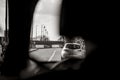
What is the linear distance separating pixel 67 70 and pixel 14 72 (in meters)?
0.64

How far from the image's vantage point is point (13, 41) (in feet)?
6.45

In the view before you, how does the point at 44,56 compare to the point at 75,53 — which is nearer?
the point at 75,53

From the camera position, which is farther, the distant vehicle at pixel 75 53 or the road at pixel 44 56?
the road at pixel 44 56

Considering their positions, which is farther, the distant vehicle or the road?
the road

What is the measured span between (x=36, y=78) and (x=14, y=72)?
43cm

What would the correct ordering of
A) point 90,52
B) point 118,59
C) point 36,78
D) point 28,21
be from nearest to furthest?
1. point 118,59
2. point 90,52
3. point 36,78
4. point 28,21

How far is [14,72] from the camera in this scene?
199 centimetres

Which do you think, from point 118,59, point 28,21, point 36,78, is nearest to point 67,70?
point 36,78

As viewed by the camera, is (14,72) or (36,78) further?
(14,72)

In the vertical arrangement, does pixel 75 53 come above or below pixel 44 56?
above

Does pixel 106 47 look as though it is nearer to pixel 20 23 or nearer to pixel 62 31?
pixel 62 31

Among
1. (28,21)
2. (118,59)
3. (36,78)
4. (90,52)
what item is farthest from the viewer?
(28,21)

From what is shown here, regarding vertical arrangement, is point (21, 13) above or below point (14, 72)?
above

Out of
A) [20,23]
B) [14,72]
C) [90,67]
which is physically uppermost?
[20,23]
